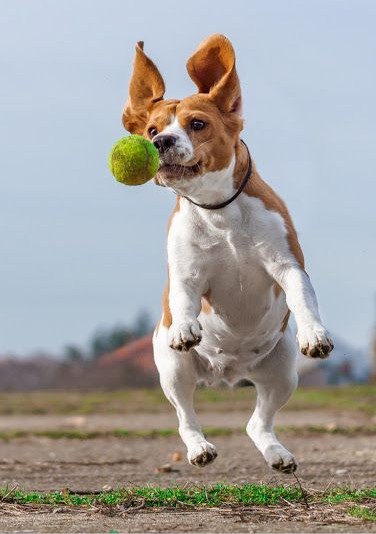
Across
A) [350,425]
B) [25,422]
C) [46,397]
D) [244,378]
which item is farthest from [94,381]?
[244,378]

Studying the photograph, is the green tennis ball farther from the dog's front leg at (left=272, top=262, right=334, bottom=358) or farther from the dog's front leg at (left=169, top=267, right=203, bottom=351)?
the dog's front leg at (left=272, top=262, right=334, bottom=358)

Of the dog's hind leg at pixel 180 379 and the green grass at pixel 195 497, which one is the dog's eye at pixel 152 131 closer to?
the dog's hind leg at pixel 180 379

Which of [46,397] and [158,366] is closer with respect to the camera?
[158,366]

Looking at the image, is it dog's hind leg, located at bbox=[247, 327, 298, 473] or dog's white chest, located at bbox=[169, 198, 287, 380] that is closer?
dog's white chest, located at bbox=[169, 198, 287, 380]

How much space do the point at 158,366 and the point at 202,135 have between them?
5.99 feet

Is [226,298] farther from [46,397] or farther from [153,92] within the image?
[46,397]

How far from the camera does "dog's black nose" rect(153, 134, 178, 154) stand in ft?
19.6

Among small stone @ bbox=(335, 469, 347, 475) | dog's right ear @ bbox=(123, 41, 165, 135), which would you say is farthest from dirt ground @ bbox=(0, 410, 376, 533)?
dog's right ear @ bbox=(123, 41, 165, 135)

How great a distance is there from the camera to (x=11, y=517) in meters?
5.96

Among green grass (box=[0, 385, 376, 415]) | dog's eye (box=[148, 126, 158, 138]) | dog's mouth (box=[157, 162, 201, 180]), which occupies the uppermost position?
dog's eye (box=[148, 126, 158, 138])

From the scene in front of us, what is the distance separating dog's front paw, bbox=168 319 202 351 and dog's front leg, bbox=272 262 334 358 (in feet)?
1.87

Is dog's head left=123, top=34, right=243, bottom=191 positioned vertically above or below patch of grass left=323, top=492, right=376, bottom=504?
above

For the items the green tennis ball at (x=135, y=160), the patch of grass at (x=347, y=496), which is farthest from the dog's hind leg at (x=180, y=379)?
the green tennis ball at (x=135, y=160)

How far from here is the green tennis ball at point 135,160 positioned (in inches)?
233
